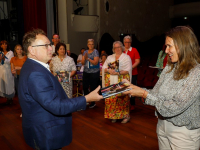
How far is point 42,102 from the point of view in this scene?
134cm

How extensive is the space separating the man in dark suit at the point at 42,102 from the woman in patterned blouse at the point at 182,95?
53 centimetres

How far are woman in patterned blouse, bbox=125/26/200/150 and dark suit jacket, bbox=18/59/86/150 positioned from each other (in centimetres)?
64

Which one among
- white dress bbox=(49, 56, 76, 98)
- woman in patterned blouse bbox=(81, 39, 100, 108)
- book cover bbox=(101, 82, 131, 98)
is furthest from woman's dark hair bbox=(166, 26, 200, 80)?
woman in patterned blouse bbox=(81, 39, 100, 108)

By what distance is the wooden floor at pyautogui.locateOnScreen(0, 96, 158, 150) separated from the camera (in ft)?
9.70

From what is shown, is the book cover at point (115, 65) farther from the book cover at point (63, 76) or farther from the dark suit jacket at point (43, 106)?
the dark suit jacket at point (43, 106)

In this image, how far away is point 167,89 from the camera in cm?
154

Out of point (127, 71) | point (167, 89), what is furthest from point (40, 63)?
point (127, 71)

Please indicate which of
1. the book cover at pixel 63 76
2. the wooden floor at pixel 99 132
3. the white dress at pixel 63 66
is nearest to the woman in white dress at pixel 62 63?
the white dress at pixel 63 66

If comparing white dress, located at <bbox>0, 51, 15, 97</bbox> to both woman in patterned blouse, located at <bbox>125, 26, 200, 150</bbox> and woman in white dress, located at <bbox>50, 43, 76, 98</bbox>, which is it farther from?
woman in patterned blouse, located at <bbox>125, 26, 200, 150</bbox>

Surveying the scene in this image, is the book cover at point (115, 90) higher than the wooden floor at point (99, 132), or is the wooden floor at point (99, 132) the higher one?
the book cover at point (115, 90)

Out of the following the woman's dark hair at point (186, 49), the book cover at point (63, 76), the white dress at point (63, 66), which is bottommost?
the book cover at point (63, 76)

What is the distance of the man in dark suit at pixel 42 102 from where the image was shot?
1.36m

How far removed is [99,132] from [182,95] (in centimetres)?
227

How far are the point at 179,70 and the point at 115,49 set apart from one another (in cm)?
240
